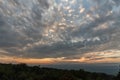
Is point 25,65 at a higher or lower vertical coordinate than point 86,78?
higher

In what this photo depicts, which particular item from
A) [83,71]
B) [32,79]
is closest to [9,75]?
[32,79]

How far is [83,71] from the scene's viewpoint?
49.6 m

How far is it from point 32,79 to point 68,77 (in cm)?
653

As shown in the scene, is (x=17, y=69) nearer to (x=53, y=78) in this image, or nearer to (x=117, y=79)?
(x=53, y=78)

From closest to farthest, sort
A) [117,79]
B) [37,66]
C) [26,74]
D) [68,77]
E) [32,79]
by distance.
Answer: [68,77]
[32,79]
[26,74]
[117,79]
[37,66]

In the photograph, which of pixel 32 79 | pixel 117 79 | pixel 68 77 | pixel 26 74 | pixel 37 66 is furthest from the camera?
pixel 37 66

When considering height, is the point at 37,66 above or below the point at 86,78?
above

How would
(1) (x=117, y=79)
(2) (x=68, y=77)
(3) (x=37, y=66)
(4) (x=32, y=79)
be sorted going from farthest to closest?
(3) (x=37, y=66) < (1) (x=117, y=79) < (4) (x=32, y=79) < (2) (x=68, y=77)

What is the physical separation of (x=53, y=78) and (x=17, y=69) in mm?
9641

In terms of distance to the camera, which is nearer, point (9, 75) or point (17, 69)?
point (9, 75)

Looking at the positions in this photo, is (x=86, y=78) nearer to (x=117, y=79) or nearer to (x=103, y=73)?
(x=117, y=79)

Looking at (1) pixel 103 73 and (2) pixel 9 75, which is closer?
(2) pixel 9 75

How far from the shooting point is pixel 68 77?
3641cm

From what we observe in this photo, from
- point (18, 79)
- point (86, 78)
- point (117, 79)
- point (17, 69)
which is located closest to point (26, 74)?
point (18, 79)
